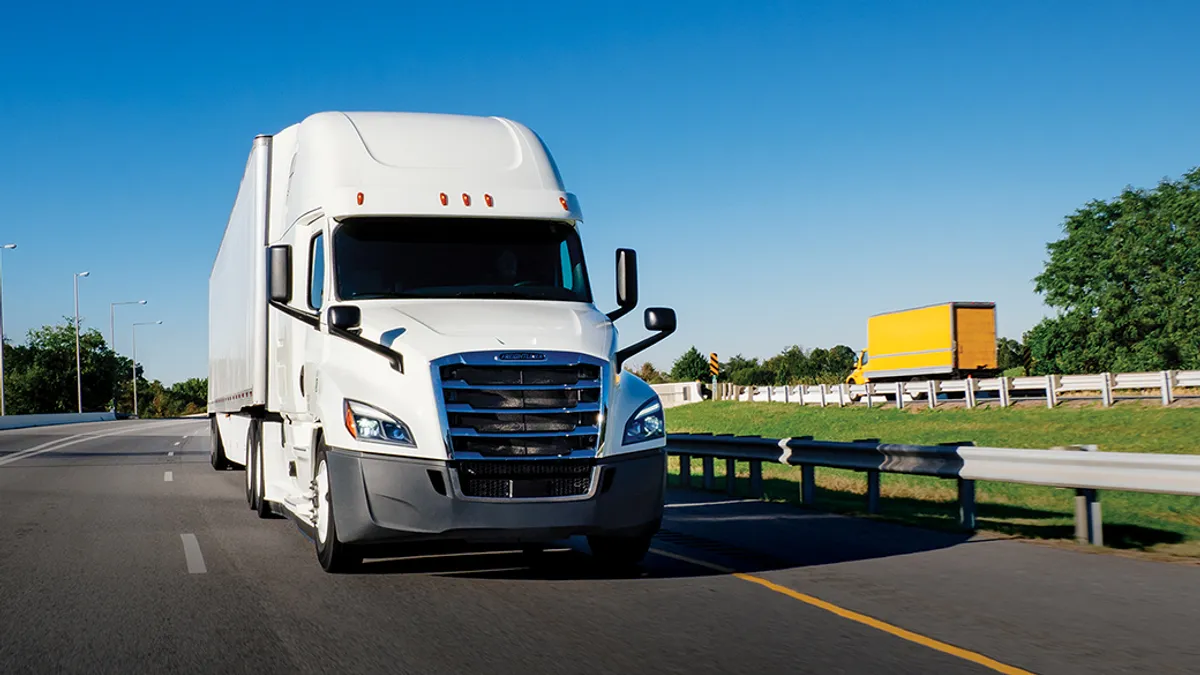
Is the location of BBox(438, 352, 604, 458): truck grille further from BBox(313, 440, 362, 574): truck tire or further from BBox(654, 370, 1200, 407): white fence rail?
BBox(654, 370, 1200, 407): white fence rail

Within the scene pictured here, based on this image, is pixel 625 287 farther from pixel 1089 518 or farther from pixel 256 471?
pixel 256 471

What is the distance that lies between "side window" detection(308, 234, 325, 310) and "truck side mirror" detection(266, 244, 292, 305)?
9.4 inches

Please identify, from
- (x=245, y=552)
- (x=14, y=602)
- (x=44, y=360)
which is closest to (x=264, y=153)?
(x=245, y=552)

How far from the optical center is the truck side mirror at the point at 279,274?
9164 millimetres

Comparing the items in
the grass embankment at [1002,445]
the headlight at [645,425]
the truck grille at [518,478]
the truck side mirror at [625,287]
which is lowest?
the grass embankment at [1002,445]

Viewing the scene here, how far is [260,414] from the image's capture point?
41.7 feet

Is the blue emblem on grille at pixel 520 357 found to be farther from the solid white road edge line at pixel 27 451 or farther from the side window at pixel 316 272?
the solid white road edge line at pixel 27 451

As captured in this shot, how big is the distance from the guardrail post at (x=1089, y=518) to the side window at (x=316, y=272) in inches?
265

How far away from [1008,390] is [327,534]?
34050 mm

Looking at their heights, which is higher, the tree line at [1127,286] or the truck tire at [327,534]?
the tree line at [1127,286]

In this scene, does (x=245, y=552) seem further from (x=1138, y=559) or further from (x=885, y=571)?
(x=1138, y=559)

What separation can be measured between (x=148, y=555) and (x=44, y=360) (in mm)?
132894

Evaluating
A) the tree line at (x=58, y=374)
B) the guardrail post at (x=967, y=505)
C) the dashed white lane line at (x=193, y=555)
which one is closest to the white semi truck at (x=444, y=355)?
the dashed white lane line at (x=193, y=555)

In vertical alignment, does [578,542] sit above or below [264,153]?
below
